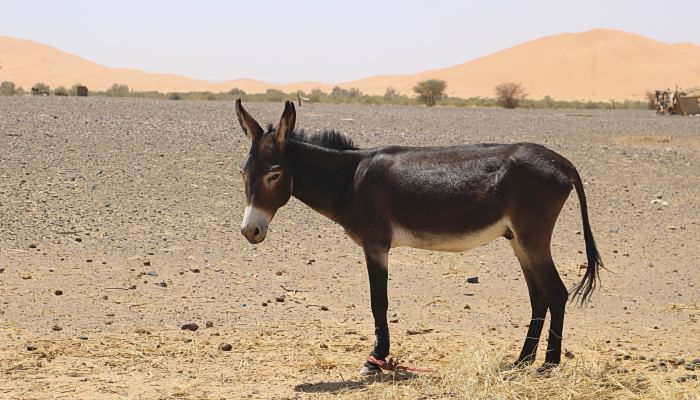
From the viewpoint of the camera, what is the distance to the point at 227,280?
411 inches

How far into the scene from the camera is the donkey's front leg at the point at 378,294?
7152 mm

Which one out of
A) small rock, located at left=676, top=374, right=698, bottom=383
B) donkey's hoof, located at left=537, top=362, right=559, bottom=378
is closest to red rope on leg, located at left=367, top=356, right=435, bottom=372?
donkey's hoof, located at left=537, top=362, right=559, bottom=378

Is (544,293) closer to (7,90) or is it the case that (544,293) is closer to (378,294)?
(378,294)

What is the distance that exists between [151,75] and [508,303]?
527 feet

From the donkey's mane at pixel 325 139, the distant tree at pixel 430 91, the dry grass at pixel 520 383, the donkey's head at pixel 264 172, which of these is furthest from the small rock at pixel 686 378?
the distant tree at pixel 430 91

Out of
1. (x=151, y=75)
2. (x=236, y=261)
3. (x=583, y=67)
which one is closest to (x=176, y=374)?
(x=236, y=261)

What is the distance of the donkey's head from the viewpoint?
22.7ft

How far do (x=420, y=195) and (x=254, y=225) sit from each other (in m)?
1.33

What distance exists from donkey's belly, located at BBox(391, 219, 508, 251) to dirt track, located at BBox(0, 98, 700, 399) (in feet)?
3.64

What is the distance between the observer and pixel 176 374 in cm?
715

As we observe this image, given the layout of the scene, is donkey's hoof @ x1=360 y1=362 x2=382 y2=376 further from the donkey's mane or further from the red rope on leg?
the donkey's mane

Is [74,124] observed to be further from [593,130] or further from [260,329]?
[593,130]

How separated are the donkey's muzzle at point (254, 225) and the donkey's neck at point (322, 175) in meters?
0.56

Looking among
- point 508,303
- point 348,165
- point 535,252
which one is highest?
point 348,165
